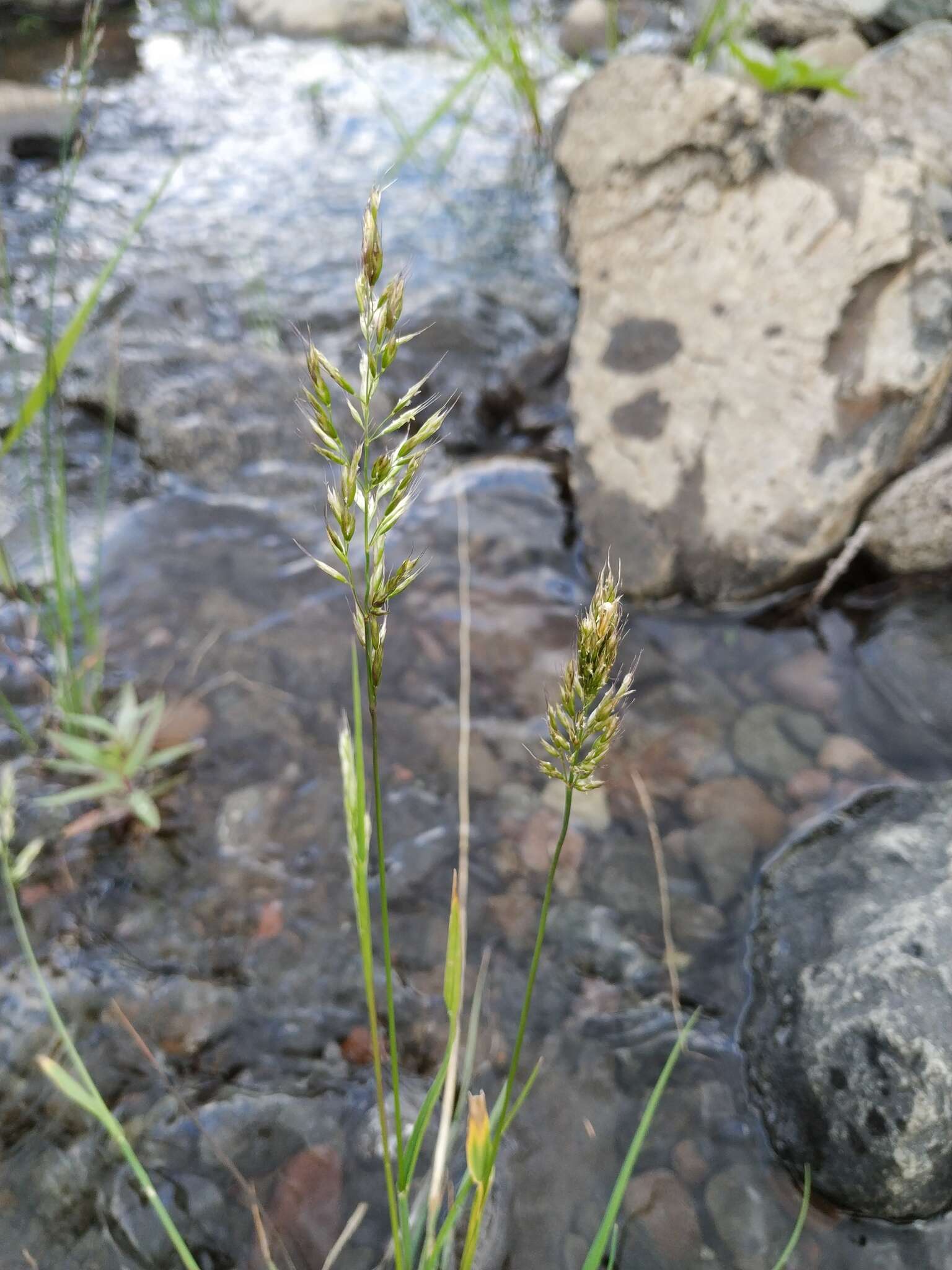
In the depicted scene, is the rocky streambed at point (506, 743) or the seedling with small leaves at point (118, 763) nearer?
the rocky streambed at point (506, 743)

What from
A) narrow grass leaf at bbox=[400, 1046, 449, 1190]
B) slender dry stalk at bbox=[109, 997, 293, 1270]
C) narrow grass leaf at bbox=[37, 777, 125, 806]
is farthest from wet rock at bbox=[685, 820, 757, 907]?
narrow grass leaf at bbox=[37, 777, 125, 806]

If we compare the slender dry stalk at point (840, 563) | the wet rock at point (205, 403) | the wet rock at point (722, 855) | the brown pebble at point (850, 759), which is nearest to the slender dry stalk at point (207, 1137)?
the wet rock at point (722, 855)

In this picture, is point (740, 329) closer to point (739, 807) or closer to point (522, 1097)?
point (739, 807)

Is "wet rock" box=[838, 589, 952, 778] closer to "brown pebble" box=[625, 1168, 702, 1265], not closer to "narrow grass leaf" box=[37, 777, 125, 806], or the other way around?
"brown pebble" box=[625, 1168, 702, 1265]

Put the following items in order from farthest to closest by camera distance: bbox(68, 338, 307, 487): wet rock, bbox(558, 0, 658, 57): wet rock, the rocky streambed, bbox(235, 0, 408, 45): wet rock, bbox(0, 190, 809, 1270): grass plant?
bbox(235, 0, 408, 45): wet rock < bbox(558, 0, 658, 57): wet rock < bbox(68, 338, 307, 487): wet rock < the rocky streambed < bbox(0, 190, 809, 1270): grass plant

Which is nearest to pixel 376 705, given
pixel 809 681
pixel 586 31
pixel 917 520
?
pixel 809 681

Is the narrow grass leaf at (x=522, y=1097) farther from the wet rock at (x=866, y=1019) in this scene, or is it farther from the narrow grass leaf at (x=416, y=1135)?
the wet rock at (x=866, y=1019)
